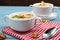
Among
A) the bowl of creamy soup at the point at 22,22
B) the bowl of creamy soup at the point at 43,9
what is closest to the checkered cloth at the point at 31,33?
the bowl of creamy soup at the point at 22,22

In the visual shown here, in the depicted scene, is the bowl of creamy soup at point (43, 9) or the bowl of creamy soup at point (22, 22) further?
the bowl of creamy soup at point (43, 9)

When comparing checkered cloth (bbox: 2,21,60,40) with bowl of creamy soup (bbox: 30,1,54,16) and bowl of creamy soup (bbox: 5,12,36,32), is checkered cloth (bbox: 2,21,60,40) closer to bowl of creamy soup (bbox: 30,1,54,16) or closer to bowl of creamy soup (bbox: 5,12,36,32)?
bowl of creamy soup (bbox: 5,12,36,32)

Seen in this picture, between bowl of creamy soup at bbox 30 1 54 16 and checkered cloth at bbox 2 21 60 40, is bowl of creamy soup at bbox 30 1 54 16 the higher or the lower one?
the higher one

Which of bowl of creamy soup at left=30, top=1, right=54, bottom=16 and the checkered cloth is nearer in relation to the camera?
the checkered cloth

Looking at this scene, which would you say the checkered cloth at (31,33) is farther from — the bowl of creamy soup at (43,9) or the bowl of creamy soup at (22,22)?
the bowl of creamy soup at (43,9)

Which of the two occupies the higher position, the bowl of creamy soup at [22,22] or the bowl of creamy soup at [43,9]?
the bowl of creamy soup at [43,9]

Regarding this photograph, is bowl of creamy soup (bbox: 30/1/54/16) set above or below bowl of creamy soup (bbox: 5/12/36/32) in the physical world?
above

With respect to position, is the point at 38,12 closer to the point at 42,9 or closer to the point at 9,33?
the point at 42,9

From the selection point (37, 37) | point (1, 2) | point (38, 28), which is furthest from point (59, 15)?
point (1, 2)

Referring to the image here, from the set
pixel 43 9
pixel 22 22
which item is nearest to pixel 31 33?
pixel 22 22

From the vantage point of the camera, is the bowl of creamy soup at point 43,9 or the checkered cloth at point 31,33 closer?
the checkered cloth at point 31,33

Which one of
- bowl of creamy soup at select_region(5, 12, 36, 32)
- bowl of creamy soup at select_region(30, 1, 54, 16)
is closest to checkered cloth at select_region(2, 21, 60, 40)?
bowl of creamy soup at select_region(5, 12, 36, 32)

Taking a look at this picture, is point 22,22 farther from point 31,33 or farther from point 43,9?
point 43,9

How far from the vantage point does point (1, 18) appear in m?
1.17
